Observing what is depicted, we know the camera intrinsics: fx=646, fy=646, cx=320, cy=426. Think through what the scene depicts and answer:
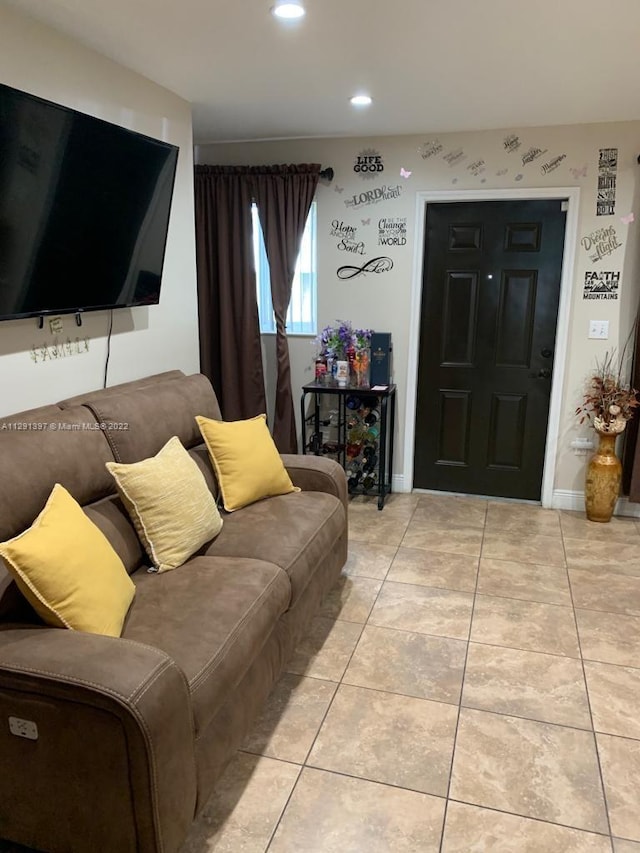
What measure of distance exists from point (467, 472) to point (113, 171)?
Result: 2.99m

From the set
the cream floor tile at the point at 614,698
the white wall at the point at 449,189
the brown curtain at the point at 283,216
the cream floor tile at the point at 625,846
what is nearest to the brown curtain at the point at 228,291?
the brown curtain at the point at 283,216

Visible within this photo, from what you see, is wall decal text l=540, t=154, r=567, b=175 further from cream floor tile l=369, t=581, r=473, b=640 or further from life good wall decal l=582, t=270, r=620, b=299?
cream floor tile l=369, t=581, r=473, b=640

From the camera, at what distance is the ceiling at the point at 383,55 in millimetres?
2211

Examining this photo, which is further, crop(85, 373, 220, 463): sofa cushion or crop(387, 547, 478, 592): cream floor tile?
crop(387, 547, 478, 592): cream floor tile

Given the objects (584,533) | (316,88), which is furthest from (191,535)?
(584,533)

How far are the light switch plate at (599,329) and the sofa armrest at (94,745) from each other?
11.1ft

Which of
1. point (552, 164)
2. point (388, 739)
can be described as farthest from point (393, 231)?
point (388, 739)

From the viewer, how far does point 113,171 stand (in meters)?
2.54

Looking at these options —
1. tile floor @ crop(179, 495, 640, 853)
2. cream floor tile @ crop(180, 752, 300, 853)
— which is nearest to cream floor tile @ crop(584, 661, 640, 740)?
tile floor @ crop(179, 495, 640, 853)

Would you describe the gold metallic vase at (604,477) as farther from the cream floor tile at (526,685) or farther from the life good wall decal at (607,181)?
the cream floor tile at (526,685)

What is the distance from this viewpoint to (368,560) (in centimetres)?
353

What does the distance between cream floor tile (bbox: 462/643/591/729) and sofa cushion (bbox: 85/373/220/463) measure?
1.54 metres

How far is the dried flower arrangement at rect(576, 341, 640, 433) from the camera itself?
3.85 m

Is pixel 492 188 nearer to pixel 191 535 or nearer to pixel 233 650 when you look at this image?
pixel 191 535
